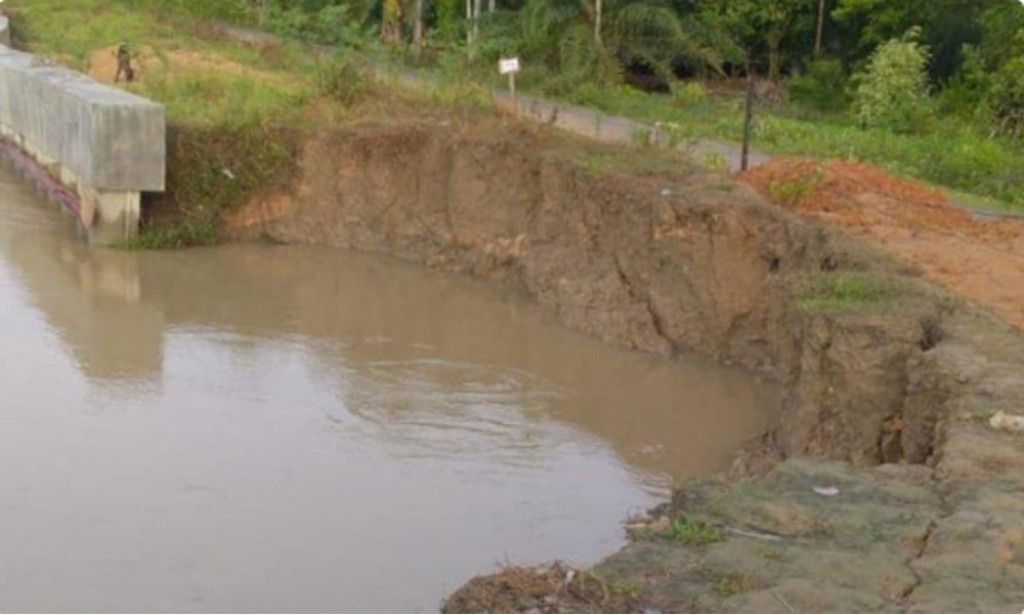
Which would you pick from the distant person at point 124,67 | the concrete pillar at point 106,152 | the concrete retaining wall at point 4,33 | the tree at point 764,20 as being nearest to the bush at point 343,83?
the concrete pillar at point 106,152

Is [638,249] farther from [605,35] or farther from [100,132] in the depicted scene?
[605,35]

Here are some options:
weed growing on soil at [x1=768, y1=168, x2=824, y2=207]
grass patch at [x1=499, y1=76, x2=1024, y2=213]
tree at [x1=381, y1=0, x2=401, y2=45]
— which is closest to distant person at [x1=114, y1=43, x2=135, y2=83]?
grass patch at [x1=499, y1=76, x2=1024, y2=213]

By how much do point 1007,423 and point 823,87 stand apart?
64.5 ft

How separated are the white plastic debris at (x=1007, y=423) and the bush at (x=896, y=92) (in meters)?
15.7

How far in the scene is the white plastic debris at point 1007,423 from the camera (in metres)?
8.49

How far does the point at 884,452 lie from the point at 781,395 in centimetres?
280

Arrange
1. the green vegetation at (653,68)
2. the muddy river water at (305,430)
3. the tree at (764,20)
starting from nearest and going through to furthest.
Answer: the muddy river water at (305,430) < the green vegetation at (653,68) < the tree at (764,20)

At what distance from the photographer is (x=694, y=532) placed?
697cm

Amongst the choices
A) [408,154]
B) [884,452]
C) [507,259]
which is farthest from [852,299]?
[408,154]

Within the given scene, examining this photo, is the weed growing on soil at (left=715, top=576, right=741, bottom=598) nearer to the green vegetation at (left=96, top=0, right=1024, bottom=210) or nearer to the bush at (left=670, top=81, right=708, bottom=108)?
the green vegetation at (left=96, top=0, right=1024, bottom=210)

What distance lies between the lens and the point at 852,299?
37.9 ft

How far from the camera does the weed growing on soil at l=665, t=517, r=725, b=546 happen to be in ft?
22.7

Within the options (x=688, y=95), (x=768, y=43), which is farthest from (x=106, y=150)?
(x=768, y=43)

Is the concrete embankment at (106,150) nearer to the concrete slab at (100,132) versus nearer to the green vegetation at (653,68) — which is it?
the concrete slab at (100,132)
